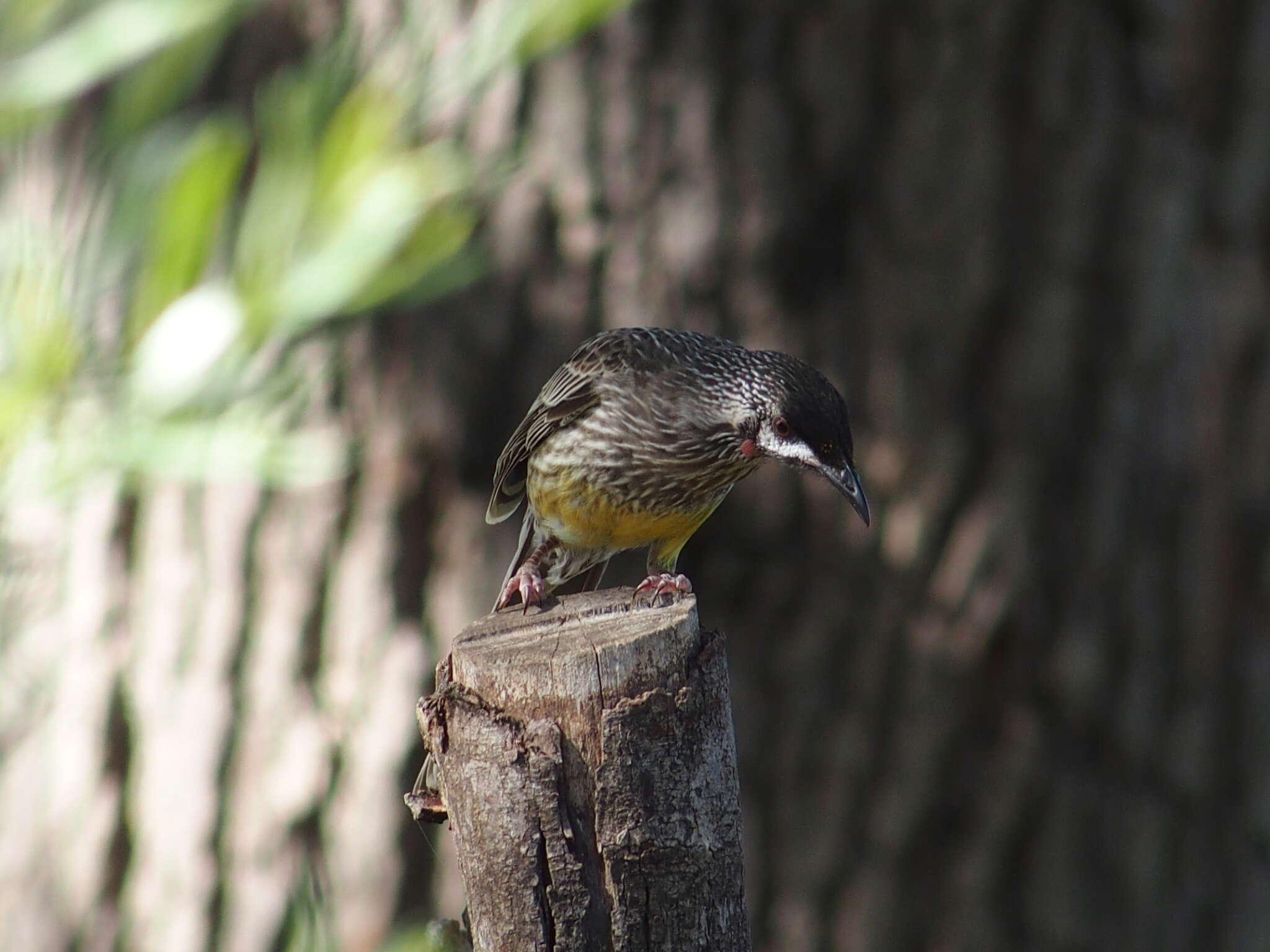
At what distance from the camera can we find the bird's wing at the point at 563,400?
359 cm

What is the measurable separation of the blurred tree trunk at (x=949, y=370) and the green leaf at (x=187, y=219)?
2.61m

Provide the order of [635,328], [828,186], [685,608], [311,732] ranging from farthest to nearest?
[828,186]
[311,732]
[635,328]
[685,608]

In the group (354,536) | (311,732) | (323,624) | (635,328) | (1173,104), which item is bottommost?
(311,732)

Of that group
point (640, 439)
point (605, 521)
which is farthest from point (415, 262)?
point (605, 521)

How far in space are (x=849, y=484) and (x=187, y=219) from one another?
6.27ft

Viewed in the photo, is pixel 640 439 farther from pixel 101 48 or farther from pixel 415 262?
pixel 101 48

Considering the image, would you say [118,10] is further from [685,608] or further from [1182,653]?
[1182,653]

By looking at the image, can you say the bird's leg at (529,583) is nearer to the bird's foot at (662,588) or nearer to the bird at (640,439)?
the bird at (640,439)

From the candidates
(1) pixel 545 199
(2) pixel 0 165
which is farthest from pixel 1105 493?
(2) pixel 0 165

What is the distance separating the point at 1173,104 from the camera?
457 centimetres

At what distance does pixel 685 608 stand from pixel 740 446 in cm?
125

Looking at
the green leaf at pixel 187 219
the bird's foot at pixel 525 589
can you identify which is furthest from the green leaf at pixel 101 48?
the bird's foot at pixel 525 589

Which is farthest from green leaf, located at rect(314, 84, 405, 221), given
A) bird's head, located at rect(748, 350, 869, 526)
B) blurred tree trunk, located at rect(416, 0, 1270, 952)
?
blurred tree trunk, located at rect(416, 0, 1270, 952)

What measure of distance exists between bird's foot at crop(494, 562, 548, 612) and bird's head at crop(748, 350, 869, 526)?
0.67 m
